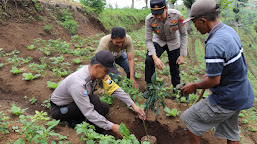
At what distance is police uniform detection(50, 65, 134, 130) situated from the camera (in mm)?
2309

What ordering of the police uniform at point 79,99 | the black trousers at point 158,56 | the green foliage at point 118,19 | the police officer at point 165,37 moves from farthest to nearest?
1. the green foliage at point 118,19
2. the black trousers at point 158,56
3. the police officer at point 165,37
4. the police uniform at point 79,99

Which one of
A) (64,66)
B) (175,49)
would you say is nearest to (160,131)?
(175,49)

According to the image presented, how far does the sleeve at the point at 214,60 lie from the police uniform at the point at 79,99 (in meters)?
1.36

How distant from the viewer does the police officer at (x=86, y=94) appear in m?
2.27

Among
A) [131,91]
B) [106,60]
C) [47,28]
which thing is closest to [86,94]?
[106,60]

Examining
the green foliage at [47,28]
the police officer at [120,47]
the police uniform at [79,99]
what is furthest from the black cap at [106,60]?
the green foliage at [47,28]

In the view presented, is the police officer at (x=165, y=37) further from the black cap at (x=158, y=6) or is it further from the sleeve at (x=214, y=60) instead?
the sleeve at (x=214, y=60)

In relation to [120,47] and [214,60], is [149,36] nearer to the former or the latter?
[120,47]

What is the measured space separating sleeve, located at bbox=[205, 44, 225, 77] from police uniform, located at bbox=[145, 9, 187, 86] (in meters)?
1.71

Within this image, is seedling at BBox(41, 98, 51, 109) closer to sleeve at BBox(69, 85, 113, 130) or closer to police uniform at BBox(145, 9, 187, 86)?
sleeve at BBox(69, 85, 113, 130)

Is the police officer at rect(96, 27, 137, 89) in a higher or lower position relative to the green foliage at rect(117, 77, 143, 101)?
higher

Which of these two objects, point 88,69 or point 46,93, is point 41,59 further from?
point 88,69

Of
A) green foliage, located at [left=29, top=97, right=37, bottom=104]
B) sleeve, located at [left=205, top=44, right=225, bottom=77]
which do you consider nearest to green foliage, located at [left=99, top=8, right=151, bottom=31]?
green foliage, located at [left=29, top=97, right=37, bottom=104]

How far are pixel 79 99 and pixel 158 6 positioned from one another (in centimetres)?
193
